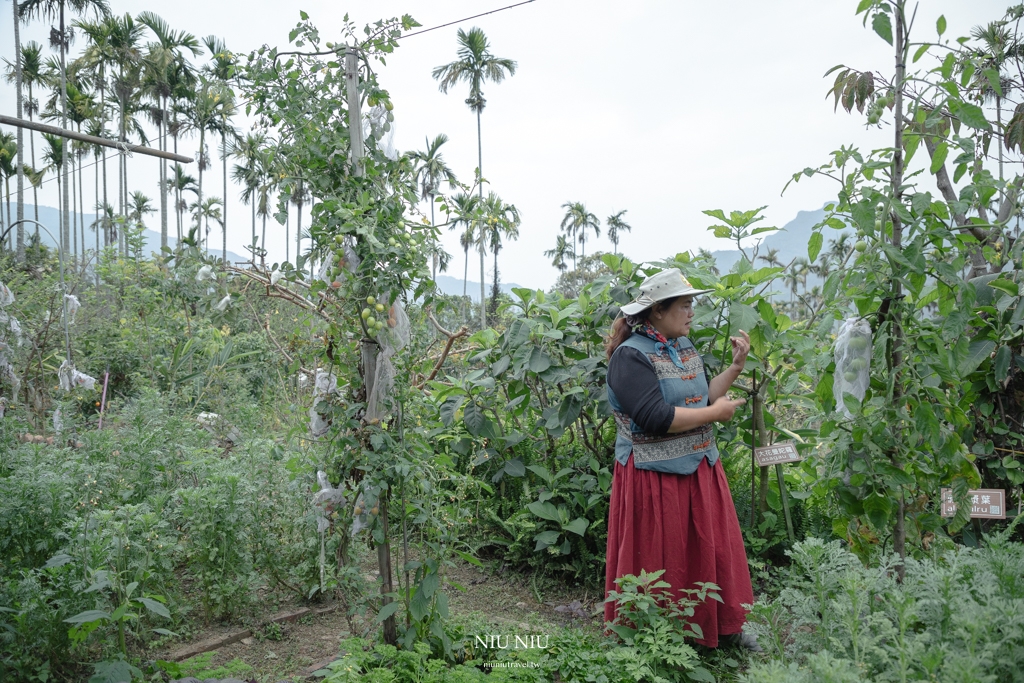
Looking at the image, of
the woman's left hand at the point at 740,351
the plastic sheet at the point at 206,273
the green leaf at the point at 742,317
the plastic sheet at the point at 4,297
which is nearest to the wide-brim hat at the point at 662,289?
the woman's left hand at the point at 740,351

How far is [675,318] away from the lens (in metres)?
2.47

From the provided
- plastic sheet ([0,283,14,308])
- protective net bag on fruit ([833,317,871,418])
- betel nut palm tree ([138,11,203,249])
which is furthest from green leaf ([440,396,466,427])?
betel nut palm tree ([138,11,203,249])

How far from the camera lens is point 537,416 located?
3.65 metres

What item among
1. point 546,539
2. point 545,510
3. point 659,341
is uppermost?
point 659,341

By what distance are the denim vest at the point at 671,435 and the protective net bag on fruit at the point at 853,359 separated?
0.51 m

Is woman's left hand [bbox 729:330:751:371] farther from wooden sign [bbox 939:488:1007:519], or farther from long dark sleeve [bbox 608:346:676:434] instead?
wooden sign [bbox 939:488:1007:519]

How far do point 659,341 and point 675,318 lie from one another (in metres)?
0.11

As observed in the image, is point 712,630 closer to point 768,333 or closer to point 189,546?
point 768,333

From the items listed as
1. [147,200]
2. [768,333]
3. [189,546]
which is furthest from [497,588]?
[147,200]

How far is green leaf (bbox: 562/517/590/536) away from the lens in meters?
3.23

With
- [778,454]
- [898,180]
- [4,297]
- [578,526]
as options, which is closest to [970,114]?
[898,180]

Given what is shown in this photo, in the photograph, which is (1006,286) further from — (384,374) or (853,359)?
(384,374)

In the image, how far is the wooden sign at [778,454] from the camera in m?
2.80

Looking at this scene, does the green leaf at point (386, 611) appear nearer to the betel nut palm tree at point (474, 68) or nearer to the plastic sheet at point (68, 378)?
the plastic sheet at point (68, 378)
